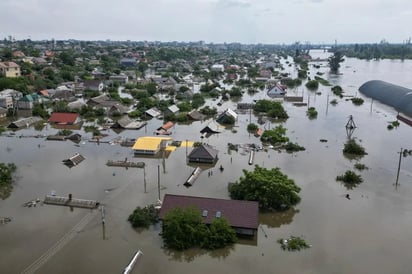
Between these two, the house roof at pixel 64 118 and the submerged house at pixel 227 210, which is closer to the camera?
the submerged house at pixel 227 210

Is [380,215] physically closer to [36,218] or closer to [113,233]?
[113,233]

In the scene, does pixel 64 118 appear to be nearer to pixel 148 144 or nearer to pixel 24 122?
pixel 24 122

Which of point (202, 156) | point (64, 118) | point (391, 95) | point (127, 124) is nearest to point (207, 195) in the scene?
point (202, 156)

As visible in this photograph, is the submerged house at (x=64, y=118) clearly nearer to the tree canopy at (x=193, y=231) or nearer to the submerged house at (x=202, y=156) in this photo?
the submerged house at (x=202, y=156)

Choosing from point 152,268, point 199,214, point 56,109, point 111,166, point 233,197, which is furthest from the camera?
point 56,109

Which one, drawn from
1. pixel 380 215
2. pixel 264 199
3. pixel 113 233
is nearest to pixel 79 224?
pixel 113 233

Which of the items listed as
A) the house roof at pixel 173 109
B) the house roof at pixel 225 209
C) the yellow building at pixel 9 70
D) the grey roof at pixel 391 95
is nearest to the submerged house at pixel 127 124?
the house roof at pixel 173 109
